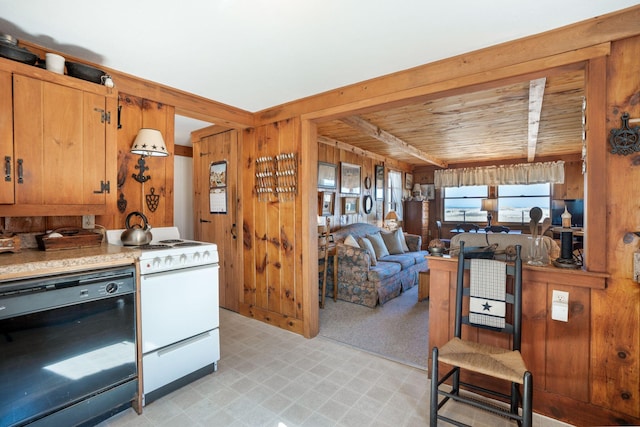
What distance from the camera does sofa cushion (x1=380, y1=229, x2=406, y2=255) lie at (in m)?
5.39

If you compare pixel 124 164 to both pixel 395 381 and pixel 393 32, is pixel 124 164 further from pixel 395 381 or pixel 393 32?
pixel 395 381

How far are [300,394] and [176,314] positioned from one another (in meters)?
1.06

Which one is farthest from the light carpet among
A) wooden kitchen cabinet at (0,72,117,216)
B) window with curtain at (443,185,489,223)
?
window with curtain at (443,185,489,223)

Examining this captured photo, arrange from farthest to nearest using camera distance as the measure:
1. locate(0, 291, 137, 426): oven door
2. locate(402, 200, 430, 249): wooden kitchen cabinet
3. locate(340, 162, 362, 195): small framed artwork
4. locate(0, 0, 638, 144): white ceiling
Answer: locate(402, 200, 430, 249): wooden kitchen cabinet → locate(340, 162, 362, 195): small framed artwork → locate(0, 0, 638, 144): white ceiling → locate(0, 291, 137, 426): oven door

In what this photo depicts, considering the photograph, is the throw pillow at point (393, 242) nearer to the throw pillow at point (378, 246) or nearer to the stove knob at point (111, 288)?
the throw pillow at point (378, 246)

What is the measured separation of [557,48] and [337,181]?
3519 mm

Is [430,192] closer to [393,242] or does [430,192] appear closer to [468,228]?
[468,228]

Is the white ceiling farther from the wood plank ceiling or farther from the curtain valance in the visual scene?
the curtain valance

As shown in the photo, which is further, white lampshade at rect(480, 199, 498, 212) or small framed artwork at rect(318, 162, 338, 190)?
white lampshade at rect(480, 199, 498, 212)

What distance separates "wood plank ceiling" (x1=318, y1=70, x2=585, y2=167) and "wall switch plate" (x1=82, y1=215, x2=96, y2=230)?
98.2 inches

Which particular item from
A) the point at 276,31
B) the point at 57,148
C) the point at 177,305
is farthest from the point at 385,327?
the point at 57,148

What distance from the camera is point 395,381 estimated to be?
7.33 ft

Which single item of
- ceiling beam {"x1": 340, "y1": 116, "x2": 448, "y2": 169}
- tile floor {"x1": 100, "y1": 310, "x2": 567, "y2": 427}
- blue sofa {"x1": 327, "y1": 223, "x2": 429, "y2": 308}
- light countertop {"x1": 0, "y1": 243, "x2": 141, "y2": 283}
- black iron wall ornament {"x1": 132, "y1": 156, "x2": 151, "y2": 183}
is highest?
ceiling beam {"x1": 340, "y1": 116, "x2": 448, "y2": 169}

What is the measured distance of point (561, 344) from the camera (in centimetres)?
185
